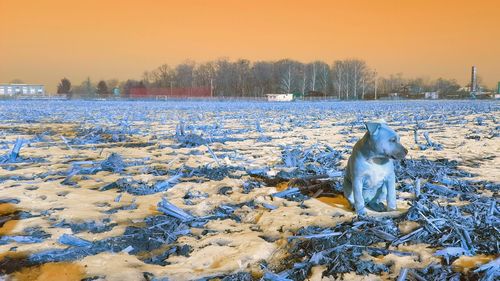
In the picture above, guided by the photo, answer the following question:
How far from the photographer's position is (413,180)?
586 centimetres

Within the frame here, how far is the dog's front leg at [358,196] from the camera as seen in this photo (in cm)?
423

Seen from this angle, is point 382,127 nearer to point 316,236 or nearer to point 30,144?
point 316,236

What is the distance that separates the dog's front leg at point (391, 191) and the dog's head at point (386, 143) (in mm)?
354

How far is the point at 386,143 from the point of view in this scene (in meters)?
3.95

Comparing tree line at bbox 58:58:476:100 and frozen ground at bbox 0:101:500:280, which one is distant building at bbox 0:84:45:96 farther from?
frozen ground at bbox 0:101:500:280

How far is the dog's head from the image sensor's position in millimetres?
3941

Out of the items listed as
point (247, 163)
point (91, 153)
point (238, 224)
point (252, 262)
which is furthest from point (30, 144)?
point (252, 262)

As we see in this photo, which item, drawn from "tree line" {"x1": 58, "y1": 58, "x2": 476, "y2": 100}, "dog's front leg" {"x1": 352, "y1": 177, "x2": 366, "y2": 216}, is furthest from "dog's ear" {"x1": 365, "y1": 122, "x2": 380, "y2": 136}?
"tree line" {"x1": 58, "y1": 58, "x2": 476, "y2": 100}

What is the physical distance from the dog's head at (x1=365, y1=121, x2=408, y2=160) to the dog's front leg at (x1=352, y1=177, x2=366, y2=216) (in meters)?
0.38

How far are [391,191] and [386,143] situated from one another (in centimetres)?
62

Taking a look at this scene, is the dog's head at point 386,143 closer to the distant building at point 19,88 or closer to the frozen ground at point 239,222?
the frozen ground at point 239,222

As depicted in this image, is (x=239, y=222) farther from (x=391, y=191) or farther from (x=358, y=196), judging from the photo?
(x=391, y=191)

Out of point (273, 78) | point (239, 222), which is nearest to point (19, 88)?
point (273, 78)

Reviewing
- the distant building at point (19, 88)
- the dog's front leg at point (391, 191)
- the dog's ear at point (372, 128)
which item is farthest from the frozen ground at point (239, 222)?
the distant building at point (19, 88)
